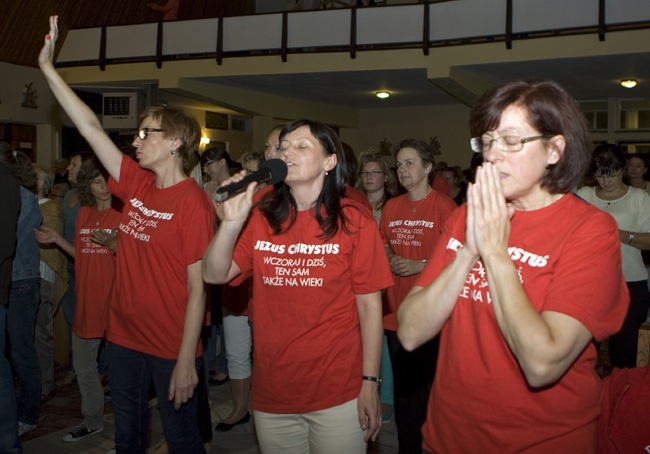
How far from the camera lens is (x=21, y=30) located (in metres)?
14.1

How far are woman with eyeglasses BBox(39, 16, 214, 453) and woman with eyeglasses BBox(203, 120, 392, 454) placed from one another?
18.2 inches

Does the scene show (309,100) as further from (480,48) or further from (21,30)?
(21,30)

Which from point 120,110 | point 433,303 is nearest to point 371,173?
point 433,303

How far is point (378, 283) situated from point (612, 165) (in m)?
2.95

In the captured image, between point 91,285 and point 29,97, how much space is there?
1195 cm

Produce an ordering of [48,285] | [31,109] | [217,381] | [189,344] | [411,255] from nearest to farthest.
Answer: [189,344] → [411,255] → [48,285] → [217,381] → [31,109]


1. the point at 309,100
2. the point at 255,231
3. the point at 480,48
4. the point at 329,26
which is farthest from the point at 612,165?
the point at 309,100

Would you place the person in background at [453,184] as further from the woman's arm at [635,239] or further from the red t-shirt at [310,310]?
the red t-shirt at [310,310]

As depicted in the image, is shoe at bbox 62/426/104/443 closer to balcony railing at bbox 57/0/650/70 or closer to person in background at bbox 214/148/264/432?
person in background at bbox 214/148/264/432

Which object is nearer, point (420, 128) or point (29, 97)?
point (29, 97)

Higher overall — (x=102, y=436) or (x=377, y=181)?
(x=377, y=181)

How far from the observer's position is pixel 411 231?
405 cm

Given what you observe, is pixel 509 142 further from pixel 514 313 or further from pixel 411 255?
pixel 411 255

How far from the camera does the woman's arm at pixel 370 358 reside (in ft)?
7.89
